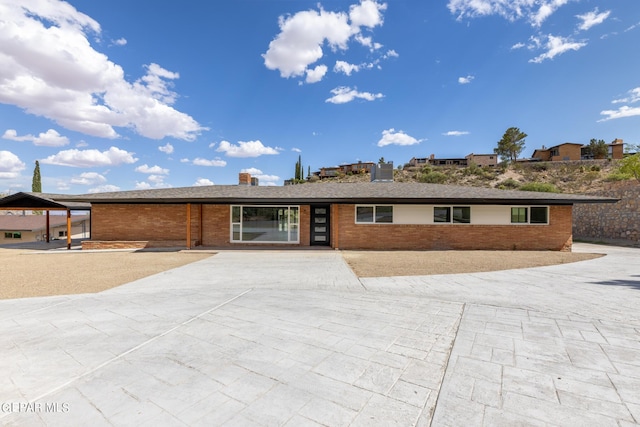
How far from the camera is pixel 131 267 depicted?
9.18 m

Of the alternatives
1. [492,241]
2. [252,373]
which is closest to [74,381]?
[252,373]

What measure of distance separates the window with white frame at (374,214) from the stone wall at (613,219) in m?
14.4

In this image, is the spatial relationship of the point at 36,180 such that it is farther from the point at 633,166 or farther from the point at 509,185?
the point at 633,166

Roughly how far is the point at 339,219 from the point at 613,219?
17659mm

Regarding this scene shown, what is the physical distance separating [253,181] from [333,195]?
8.08m

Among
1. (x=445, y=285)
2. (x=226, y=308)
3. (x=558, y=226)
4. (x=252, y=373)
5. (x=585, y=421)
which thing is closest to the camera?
(x=585, y=421)

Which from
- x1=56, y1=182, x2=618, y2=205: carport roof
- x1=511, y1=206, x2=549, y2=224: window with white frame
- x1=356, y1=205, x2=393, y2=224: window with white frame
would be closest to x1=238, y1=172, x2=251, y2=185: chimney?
x1=56, y1=182, x2=618, y2=205: carport roof

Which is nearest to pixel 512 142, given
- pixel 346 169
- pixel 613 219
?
pixel 346 169

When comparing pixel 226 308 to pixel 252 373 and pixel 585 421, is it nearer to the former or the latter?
pixel 252 373

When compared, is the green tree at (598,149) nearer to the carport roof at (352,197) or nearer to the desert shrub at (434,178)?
the desert shrub at (434,178)

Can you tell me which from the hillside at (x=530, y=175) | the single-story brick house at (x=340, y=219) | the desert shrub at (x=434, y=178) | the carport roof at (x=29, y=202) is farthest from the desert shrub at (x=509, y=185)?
the carport roof at (x=29, y=202)

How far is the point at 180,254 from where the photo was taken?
1197cm

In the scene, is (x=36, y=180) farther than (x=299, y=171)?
No

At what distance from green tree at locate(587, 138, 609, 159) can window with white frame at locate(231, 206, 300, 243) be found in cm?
6230
